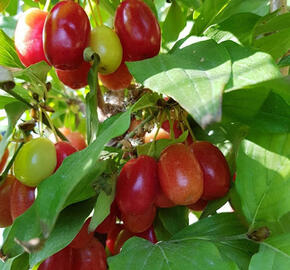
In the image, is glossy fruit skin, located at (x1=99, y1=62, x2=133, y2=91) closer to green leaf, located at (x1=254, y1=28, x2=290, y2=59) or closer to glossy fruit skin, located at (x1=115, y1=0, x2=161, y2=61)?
glossy fruit skin, located at (x1=115, y1=0, x2=161, y2=61)

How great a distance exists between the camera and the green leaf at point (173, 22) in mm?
736

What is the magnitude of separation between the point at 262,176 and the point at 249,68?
16cm

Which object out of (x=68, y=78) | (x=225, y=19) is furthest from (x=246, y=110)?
(x=68, y=78)

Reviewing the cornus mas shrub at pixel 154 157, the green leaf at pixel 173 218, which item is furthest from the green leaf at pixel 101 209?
the green leaf at pixel 173 218

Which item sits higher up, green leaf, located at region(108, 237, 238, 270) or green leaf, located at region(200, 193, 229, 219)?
green leaf, located at region(108, 237, 238, 270)

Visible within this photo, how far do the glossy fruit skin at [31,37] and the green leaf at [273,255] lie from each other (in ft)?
1.28

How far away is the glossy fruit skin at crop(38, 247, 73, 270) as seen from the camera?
60 cm

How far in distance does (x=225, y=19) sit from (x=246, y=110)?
18 cm

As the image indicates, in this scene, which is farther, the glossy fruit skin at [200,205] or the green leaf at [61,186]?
the glossy fruit skin at [200,205]

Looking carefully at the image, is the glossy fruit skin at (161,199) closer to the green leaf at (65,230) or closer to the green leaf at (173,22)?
the green leaf at (65,230)

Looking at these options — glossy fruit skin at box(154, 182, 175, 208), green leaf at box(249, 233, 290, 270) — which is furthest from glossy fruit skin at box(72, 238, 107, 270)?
green leaf at box(249, 233, 290, 270)

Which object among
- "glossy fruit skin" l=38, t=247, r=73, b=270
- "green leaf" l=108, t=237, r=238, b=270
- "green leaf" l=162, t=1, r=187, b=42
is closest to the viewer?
"green leaf" l=108, t=237, r=238, b=270

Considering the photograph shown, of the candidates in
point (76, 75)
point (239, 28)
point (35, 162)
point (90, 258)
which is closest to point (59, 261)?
point (90, 258)

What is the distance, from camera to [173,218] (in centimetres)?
64
